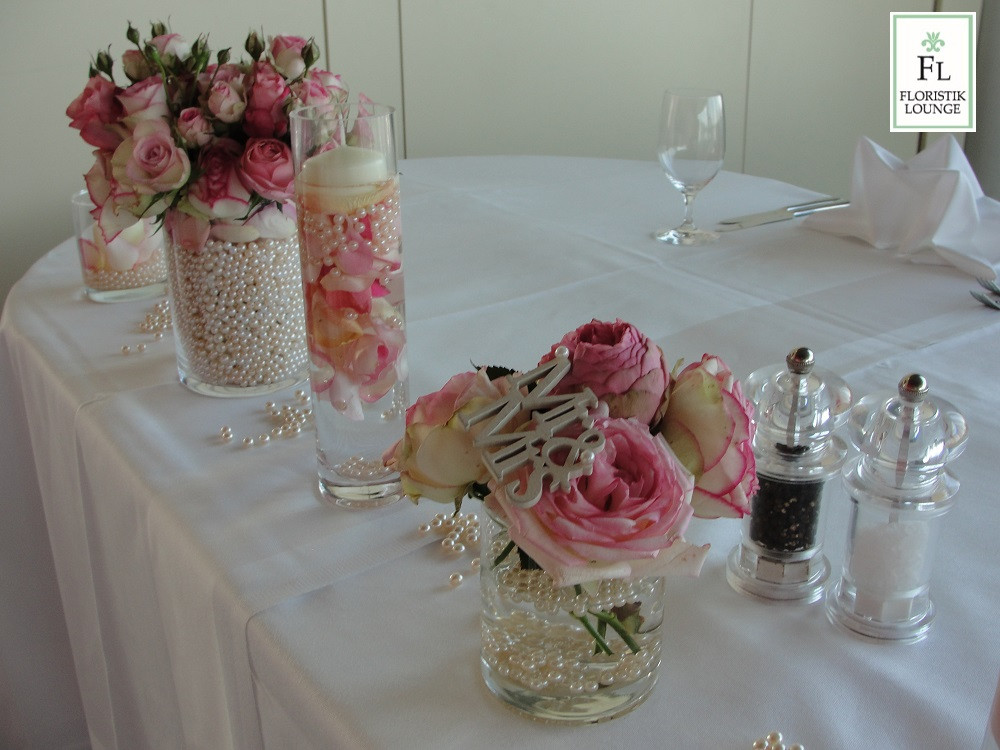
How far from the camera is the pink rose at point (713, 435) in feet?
1.59

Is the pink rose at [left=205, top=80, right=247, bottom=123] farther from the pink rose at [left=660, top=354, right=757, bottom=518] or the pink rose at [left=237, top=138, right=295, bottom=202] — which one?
the pink rose at [left=660, top=354, right=757, bottom=518]

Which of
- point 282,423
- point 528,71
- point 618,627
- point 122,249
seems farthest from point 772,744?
point 528,71

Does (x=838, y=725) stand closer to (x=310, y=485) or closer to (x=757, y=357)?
(x=310, y=485)

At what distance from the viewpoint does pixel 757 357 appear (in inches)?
38.8

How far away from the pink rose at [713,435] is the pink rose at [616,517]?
3 centimetres

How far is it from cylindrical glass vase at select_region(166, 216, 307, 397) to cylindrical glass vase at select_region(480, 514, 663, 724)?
43 cm

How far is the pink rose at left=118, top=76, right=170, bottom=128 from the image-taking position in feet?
2.66

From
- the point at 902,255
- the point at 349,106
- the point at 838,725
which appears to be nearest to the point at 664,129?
the point at 902,255

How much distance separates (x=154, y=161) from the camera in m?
0.80

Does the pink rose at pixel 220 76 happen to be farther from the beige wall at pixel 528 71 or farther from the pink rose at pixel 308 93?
the beige wall at pixel 528 71

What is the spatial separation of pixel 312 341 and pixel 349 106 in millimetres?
162

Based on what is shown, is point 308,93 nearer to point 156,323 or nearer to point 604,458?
point 156,323

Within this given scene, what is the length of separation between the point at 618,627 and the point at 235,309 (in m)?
0.51
